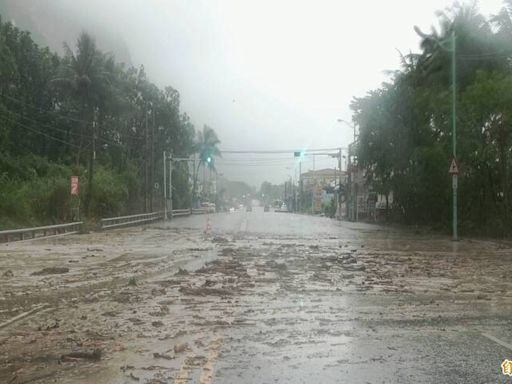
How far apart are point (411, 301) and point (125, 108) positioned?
174 ft

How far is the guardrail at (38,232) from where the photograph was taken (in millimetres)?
28344

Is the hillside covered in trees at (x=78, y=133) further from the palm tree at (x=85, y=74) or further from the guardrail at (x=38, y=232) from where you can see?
the guardrail at (x=38, y=232)

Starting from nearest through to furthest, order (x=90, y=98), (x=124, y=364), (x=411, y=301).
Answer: (x=124, y=364)
(x=411, y=301)
(x=90, y=98)

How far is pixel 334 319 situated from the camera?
9.13 meters

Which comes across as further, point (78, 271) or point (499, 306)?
point (78, 271)

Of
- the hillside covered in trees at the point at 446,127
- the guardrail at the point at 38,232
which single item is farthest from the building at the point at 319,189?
the guardrail at the point at 38,232

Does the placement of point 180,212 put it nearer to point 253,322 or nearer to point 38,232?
point 38,232

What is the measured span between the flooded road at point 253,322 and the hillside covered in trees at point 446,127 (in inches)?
574


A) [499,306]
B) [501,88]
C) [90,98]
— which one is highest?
[90,98]

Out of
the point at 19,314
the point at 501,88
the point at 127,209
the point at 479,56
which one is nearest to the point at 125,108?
the point at 127,209

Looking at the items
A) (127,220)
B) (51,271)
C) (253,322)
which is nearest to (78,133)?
(127,220)

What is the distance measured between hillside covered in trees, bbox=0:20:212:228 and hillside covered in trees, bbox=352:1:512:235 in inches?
824

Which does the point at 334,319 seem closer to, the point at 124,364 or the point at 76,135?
the point at 124,364

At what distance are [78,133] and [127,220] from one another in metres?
23.5
